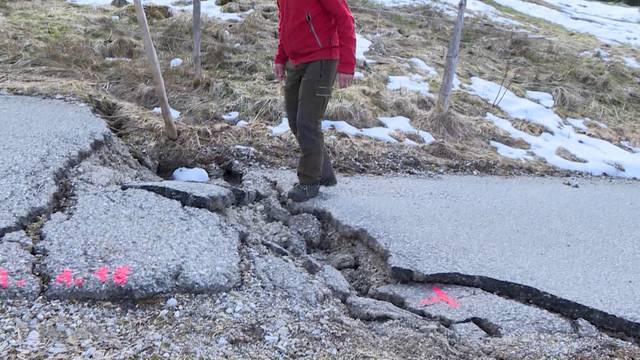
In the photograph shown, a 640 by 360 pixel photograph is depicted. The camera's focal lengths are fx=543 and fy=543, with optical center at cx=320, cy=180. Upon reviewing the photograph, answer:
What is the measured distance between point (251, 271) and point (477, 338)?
1222mm

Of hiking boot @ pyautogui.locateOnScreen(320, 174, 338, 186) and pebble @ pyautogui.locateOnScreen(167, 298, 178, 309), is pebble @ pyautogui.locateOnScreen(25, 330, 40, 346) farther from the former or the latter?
hiking boot @ pyautogui.locateOnScreen(320, 174, 338, 186)

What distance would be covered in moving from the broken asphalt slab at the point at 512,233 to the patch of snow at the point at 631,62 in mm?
5421

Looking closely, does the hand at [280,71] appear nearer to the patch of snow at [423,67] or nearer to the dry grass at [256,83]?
the dry grass at [256,83]

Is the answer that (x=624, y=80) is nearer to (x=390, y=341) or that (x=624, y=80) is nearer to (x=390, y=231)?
(x=390, y=231)

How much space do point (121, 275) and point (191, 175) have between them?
2.02 metres

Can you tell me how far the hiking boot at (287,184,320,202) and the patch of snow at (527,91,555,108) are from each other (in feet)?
15.9

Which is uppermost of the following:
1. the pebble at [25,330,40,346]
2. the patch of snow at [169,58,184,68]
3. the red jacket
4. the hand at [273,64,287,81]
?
the red jacket

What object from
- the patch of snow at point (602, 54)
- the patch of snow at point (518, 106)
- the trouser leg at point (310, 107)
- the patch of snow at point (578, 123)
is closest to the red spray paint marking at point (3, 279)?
the trouser leg at point (310, 107)

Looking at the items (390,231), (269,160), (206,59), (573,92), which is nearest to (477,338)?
(390,231)

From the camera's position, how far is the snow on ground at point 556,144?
598 cm

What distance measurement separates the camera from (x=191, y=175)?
14.9 feet

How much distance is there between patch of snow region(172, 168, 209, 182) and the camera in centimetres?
453

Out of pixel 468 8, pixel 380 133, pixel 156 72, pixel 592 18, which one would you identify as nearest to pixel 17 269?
pixel 156 72

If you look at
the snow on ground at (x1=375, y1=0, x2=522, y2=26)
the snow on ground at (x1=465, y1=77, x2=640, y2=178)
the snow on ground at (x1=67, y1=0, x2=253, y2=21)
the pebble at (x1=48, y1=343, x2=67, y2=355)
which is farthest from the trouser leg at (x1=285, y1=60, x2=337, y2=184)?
the snow on ground at (x1=375, y1=0, x2=522, y2=26)
